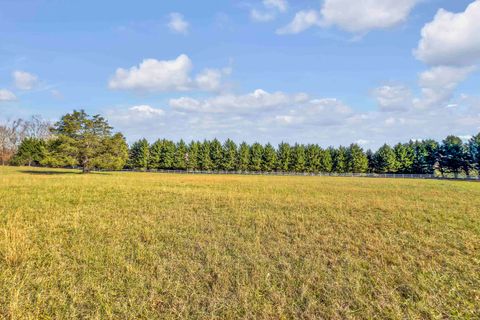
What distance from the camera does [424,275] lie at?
591 cm

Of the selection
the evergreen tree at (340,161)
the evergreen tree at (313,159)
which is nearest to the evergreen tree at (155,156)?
the evergreen tree at (313,159)

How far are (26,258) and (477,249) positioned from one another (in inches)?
433

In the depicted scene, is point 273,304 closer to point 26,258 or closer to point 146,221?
point 26,258

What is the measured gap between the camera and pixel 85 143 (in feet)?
146

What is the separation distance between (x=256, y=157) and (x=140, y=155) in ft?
123

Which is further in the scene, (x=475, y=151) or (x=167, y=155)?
(x=167, y=155)

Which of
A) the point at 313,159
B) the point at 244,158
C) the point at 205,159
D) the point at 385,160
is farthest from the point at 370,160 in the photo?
the point at 205,159

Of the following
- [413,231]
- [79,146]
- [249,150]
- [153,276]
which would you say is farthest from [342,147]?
[153,276]

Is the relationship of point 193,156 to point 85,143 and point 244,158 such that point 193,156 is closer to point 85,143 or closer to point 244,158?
point 244,158

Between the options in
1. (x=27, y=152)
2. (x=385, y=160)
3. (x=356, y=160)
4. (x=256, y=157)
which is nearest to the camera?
(x=27, y=152)

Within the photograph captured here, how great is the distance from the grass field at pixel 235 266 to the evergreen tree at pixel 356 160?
83.9 metres

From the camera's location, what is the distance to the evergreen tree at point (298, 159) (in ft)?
304

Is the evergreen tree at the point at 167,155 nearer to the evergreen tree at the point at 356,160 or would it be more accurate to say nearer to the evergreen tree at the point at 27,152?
the evergreen tree at the point at 27,152

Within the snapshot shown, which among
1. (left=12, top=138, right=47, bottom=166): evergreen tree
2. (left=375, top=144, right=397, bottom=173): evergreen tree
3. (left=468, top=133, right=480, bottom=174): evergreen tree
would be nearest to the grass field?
(left=12, top=138, right=47, bottom=166): evergreen tree
